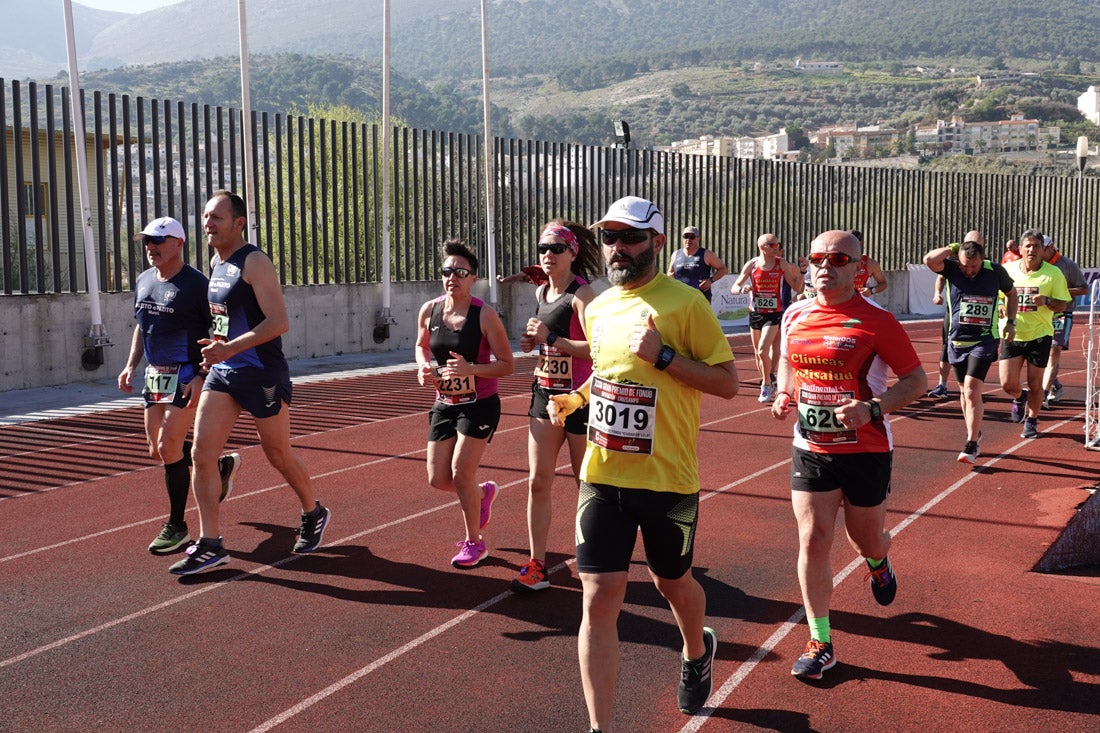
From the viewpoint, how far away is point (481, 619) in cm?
588

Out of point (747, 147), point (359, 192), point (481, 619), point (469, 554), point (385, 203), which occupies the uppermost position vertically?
point (747, 147)

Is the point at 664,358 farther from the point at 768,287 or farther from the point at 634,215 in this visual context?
the point at 768,287

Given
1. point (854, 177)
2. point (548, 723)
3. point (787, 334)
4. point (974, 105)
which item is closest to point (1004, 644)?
point (787, 334)

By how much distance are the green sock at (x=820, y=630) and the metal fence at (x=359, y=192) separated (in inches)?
517

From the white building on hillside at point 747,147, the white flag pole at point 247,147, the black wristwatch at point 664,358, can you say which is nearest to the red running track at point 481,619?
the black wristwatch at point 664,358

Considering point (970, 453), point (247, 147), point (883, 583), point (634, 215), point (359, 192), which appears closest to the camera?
point (634, 215)

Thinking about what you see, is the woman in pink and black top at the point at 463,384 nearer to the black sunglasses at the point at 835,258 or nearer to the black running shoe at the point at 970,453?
the black sunglasses at the point at 835,258

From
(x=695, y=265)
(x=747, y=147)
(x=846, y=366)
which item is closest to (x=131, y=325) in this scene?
(x=695, y=265)

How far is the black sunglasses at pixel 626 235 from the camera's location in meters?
4.25

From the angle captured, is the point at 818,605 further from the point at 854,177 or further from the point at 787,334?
the point at 854,177

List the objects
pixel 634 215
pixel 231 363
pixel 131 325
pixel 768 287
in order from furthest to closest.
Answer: pixel 131 325 < pixel 768 287 < pixel 231 363 < pixel 634 215

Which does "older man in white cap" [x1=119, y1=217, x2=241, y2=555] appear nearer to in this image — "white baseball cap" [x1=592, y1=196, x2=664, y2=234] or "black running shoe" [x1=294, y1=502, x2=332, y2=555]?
"black running shoe" [x1=294, y1=502, x2=332, y2=555]

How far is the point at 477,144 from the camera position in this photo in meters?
23.0

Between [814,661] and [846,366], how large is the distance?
1.34 meters
